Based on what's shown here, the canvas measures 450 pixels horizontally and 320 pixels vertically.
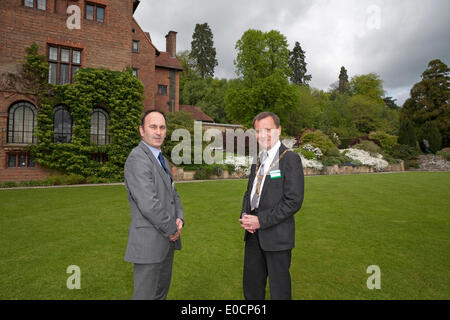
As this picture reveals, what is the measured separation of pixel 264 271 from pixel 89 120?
644 inches

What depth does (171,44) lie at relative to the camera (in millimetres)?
28219

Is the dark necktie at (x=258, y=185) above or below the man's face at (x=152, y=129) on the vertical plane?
below

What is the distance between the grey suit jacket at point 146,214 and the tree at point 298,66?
196ft

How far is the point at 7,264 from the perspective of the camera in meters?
4.08

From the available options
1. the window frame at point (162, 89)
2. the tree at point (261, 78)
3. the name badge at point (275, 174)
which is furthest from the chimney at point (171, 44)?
the name badge at point (275, 174)

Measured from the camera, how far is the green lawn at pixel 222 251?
11.2 feet

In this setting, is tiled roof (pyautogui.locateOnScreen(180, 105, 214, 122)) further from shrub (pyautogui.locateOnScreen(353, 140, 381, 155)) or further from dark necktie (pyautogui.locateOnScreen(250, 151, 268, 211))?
dark necktie (pyautogui.locateOnScreen(250, 151, 268, 211))

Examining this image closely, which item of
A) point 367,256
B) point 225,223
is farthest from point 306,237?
point 225,223

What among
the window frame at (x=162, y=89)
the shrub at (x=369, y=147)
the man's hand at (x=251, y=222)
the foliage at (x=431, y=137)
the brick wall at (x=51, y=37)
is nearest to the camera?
the man's hand at (x=251, y=222)

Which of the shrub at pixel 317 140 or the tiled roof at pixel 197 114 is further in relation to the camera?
the tiled roof at pixel 197 114

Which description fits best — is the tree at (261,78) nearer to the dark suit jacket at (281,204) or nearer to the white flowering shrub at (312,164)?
the white flowering shrub at (312,164)
